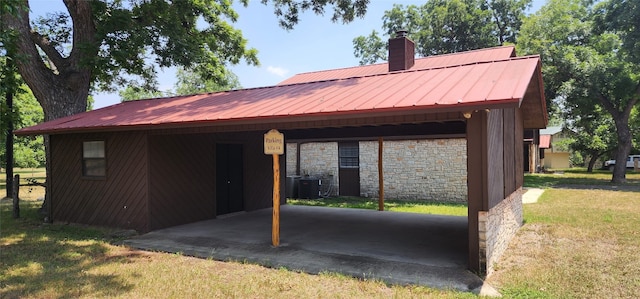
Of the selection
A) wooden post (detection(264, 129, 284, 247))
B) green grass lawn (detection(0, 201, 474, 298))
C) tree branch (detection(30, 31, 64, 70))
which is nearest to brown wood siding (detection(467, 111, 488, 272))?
green grass lawn (detection(0, 201, 474, 298))

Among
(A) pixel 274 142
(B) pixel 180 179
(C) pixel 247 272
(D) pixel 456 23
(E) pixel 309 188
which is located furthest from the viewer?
(D) pixel 456 23

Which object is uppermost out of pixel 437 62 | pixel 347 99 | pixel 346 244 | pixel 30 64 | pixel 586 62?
pixel 586 62

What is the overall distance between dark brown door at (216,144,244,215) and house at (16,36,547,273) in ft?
0.10

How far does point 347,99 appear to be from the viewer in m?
6.38

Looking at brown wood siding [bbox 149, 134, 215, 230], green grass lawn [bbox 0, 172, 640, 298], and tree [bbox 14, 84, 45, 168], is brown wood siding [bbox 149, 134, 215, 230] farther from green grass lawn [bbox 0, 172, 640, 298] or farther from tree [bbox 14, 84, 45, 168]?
tree [bbox 14, 84, 45, 168]

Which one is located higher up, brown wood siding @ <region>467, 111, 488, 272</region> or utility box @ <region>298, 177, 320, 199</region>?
brown wood siding @ <region>467, 111, 488, 272</region>

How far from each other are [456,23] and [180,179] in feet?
87.0

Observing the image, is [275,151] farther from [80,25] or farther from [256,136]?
[80,25]

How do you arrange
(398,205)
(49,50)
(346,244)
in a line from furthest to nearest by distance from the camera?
(398,205) < (49,50) < (346,244)

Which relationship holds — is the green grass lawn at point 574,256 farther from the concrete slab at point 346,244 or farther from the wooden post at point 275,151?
the wooden post at point 275,151

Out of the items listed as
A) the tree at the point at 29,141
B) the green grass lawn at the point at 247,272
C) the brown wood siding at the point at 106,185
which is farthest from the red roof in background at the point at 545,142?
the tree at the point at 29,141

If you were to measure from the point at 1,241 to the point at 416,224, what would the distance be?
8.25 metres

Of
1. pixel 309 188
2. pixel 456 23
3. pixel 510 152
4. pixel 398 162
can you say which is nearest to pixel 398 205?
pixel 398 162

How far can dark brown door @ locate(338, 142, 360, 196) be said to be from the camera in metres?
16.0
